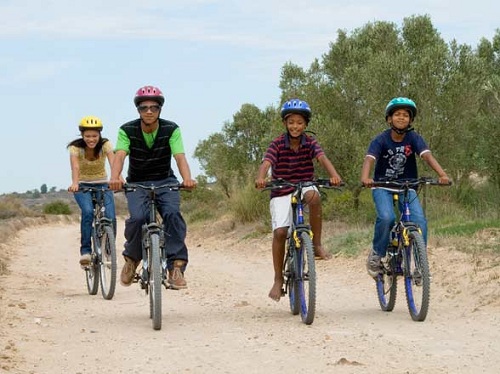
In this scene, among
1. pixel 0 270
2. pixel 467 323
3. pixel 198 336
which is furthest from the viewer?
pixel 0 270

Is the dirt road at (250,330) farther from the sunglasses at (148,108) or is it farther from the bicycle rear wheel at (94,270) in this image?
the sunglasses at (148,108)

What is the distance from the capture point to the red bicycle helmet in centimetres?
855

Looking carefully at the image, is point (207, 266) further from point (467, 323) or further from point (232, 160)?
point (232, 160)

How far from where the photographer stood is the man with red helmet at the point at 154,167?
337 inches

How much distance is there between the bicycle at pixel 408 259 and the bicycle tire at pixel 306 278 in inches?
36.9

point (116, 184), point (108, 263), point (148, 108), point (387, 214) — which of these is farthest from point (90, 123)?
point (387, 214)

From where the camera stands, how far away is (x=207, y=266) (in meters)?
16.3

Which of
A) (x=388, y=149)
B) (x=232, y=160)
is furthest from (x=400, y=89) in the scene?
(x=232, y=160)

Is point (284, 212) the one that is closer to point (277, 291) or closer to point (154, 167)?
point (277, 291)

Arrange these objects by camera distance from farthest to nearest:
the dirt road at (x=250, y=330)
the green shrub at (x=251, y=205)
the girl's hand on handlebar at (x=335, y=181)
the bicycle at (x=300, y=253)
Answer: the green shrub at (x=251, y=205) < the girl's hand on handlebar at (x=335, y=181) < the bicycle at (x=300, y=253) < the dirt road at (x=250, y=330)

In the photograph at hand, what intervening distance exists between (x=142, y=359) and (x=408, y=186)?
11.0 ft

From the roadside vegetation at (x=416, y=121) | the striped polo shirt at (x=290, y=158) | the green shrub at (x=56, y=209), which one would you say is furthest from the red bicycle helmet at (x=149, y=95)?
the green shrub at (x=56, y=209)

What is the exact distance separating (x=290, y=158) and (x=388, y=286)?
5.64 ft

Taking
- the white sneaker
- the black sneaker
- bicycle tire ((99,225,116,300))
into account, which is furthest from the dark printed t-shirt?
the white sneaker
